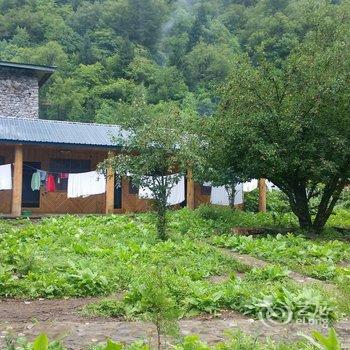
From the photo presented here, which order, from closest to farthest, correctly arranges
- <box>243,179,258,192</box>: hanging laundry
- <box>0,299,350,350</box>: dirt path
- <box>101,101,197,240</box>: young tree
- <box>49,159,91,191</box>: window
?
1. <box>0,299,350,350</box>: dirt path
2. <box>101,101,197,240</box>: young tree
3. <box>49,159,91,191</box>: window
4. <box>243,179,258,192</box>: hanging laundry

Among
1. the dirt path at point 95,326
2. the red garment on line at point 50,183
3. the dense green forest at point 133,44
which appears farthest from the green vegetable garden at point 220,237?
the dense green forest at point 133,44

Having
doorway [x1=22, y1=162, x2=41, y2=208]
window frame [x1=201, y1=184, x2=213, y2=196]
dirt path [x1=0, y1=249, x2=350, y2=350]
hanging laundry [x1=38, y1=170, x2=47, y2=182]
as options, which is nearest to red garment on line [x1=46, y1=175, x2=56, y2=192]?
hanging laundry [x1=38, y1=170, x2=47, y2=182]

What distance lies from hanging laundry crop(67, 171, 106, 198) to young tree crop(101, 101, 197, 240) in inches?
212

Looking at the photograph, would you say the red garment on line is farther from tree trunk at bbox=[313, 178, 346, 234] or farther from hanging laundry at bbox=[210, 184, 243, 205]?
tree trunk at bbox=[313, 178, 346, 234]

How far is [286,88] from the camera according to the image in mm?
13953

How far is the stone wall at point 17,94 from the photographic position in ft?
81.1

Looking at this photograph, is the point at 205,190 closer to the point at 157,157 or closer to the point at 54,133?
the point at 54,133

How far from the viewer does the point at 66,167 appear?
1931 cm

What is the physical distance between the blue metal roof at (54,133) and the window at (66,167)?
1.28m

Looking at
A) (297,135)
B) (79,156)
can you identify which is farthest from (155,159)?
(79,156)

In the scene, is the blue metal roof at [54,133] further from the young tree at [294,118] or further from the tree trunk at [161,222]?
the tree trunk at [161,222]

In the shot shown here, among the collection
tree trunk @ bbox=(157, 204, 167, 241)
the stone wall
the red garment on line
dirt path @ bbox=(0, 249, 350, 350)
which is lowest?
dirt path @ bbox=(0, 249, 350, 350)

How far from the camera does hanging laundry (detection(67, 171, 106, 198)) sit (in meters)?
17.4

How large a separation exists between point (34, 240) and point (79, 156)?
28.0ft
